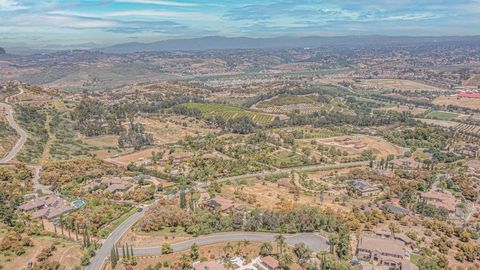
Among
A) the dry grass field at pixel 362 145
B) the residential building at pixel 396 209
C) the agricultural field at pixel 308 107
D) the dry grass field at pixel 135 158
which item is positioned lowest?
the agricultural field at pixel 308 107

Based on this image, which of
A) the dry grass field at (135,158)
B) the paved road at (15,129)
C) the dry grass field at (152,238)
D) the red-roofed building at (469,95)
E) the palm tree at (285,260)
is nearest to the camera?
the palm tree at (285,260)

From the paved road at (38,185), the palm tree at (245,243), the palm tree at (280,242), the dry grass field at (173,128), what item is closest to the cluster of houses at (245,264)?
the palm tree at (280,242)

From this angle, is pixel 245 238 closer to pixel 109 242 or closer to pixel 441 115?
pixel 109 242

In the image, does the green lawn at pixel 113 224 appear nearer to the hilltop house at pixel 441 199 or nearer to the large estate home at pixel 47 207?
the large estate home at pixel 47 207

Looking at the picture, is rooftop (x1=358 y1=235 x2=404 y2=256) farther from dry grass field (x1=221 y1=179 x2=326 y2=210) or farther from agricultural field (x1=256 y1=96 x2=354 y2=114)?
agricultural field (x1=256 y1=96 x2=354 y2=114)

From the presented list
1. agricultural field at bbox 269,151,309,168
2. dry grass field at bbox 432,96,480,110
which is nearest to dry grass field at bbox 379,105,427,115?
dry grass field at bbox 432,96,480,110

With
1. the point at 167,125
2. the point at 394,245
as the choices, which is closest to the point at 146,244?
the point at 394,245
